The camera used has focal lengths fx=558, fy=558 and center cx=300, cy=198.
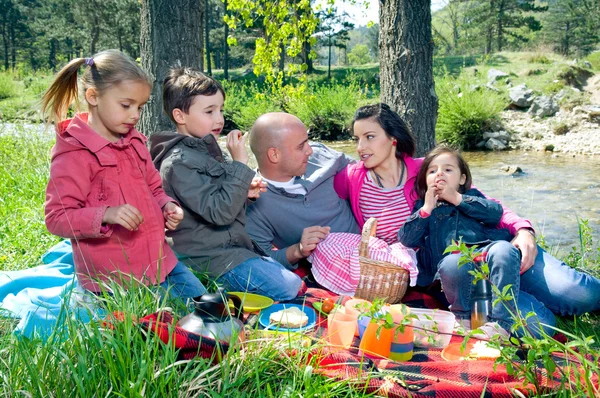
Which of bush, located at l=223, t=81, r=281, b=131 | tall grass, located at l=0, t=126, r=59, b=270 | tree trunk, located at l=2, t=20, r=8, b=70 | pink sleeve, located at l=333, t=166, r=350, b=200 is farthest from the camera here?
tree trunk, located at l=2, t=20, r=8, b=70

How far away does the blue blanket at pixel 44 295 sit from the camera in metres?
2.44

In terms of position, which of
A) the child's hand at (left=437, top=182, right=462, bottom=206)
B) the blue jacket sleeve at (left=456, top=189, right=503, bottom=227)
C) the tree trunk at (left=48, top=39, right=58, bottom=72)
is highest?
the tree trunk at (left=48, top=39, right=58, bottom=72)

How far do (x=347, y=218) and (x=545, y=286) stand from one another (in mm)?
1282

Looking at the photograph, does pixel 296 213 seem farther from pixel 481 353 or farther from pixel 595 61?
pixel 595 61

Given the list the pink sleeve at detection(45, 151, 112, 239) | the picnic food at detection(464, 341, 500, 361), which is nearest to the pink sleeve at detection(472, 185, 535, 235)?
the picnic food at detection(464, 341, 500, 361)

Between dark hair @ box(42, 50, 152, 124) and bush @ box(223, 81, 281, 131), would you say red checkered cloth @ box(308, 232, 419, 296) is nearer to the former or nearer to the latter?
dark hair @ box(42, 50, 152, 124)

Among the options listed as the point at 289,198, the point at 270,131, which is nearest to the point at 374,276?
the point at 289,198

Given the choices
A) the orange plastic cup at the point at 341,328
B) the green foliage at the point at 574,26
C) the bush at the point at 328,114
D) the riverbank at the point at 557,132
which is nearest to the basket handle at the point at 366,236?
the orange plastic cup at the point at 341,328

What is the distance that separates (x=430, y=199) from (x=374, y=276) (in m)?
0.52

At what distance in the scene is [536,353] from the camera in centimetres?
174

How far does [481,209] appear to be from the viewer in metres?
3.08

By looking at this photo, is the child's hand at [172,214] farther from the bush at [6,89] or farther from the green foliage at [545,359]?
the bush at [6,89]

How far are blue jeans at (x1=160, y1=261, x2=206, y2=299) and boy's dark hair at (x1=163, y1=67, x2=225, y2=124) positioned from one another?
0.93m

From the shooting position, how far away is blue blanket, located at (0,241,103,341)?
8.00ft
